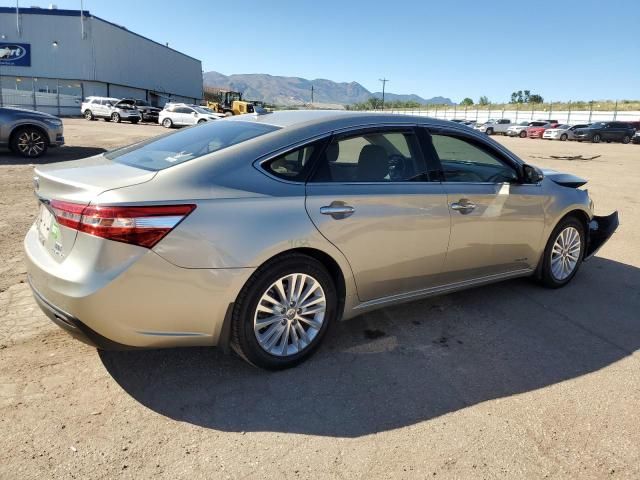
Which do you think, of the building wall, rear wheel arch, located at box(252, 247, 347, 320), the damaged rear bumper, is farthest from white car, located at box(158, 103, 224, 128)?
rear wheel arch, located at box(252, 247, 347, 320)

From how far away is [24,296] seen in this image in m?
4.28

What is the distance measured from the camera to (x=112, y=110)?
125 feet

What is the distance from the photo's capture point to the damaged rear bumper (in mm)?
5562

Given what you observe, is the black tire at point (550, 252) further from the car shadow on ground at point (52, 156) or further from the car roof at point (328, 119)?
the car shadow on ground at point (52, 156)

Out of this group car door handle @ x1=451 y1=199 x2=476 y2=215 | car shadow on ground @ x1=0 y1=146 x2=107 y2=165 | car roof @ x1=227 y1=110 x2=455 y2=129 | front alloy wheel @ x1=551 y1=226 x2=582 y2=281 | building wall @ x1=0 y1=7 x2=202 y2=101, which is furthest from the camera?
building wall @ x1=0 y1=7 x2=202 y2=101

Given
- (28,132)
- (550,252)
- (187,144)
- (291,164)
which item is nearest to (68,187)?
(187,144)

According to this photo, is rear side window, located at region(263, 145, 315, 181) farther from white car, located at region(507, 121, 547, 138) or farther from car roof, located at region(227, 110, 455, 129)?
white car, located at region(507, 121, 547, 138)

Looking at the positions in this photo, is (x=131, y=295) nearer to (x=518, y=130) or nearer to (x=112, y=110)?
(x=112, y=110)

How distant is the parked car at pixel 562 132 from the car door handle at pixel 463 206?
42906 millimetres

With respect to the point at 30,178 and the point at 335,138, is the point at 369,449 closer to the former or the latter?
the point at 335,138

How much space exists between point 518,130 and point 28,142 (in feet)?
150

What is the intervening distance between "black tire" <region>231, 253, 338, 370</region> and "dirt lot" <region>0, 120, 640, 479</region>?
106 millimetres

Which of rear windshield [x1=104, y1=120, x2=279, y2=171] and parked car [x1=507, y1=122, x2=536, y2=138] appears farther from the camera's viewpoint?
parked car [x1=507, y1=122, x2=536, y2=138]

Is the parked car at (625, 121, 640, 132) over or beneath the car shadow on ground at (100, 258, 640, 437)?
over
